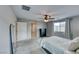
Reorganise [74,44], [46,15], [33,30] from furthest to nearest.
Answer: [33,30], [46,15], [74,44]

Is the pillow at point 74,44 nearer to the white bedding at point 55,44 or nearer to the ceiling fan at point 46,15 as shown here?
the white bedding at point 55,44

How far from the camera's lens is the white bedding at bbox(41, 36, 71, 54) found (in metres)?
1.60

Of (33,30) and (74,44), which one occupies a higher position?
(33,30)

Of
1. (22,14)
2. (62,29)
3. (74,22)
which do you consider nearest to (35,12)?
(22,14)

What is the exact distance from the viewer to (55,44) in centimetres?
176

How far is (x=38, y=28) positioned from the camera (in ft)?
6.26

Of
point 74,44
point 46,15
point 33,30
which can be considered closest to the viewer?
point 74,44

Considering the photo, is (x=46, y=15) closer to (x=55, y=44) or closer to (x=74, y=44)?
(x=55, y=44)

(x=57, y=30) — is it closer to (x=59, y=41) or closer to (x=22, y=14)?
(x=59, y=41)

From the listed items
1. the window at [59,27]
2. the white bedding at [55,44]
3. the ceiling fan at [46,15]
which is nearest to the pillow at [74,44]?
the white bedding at [55,44]

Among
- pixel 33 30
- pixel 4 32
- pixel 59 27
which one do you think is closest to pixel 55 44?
pixel 59 27

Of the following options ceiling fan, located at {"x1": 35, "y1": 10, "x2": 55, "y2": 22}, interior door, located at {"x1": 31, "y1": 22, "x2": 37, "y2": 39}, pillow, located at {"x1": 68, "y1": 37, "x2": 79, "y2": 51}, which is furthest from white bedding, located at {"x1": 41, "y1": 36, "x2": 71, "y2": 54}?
ceiling fan, located at {"x1": 35, "y1": 10, "x2": 55, "y2": 22}

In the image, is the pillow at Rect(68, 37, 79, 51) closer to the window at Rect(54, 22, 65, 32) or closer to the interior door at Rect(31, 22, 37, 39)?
the window at Rect(54, 22, 65, 32)

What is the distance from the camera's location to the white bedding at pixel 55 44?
62.9 inches
